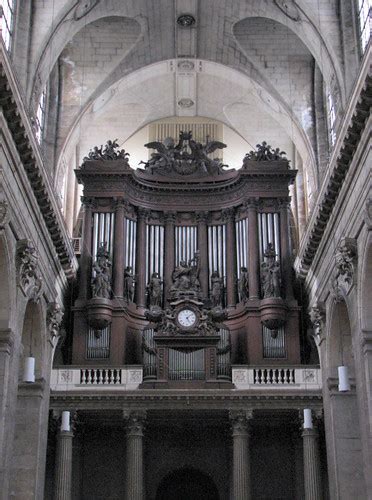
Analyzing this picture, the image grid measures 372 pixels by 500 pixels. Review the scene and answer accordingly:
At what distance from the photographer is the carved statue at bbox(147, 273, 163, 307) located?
1086 inches

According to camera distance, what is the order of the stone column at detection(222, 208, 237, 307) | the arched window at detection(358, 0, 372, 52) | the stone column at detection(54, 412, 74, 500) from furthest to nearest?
the stone column at detection(222, 208, 237, 307)
the stone column at detection(54, 412, 74, 500)
the arched window at detection(358, 0, 372, 52)

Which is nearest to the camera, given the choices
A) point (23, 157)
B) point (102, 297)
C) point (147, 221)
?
point (23, 157)

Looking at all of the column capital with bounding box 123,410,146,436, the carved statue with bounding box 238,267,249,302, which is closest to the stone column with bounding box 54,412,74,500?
the column capital with bounding box 123,410,146,436

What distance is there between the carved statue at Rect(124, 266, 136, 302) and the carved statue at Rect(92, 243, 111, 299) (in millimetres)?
631

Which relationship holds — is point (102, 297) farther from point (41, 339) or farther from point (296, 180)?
point (296, 180)

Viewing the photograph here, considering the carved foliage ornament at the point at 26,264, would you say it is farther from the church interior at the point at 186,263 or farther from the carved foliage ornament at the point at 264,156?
the carved foliage ornament at the point at 264,156

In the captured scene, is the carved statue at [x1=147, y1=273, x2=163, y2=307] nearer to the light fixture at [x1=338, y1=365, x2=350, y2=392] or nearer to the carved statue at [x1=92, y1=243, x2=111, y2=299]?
the carved statue at [x1=92, y1=243, x2=111, y2=299]

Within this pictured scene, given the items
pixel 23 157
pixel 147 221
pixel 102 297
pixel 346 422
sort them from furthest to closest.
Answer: pixel 147 221 → pixel 102 297 → pixel 346 422 → pixel 23 157

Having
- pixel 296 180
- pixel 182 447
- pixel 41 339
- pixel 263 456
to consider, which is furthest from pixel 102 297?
pixel 296 180

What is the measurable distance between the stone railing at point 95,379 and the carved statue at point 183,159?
306 inches

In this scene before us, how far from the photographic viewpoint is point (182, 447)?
27.1 metres

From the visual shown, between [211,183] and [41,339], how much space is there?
9.18 metres

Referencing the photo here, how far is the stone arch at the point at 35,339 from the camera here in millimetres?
23172

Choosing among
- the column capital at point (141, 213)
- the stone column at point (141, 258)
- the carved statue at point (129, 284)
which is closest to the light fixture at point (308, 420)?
the stone column at point (141, 258)
